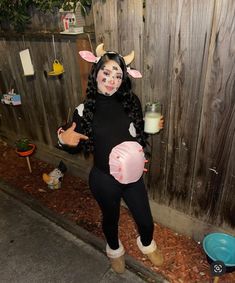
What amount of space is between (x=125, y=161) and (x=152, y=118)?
485mm

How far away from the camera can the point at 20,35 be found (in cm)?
362

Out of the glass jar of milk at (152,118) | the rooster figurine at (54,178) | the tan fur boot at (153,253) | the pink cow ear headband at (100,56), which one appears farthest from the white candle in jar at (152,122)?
the rooster figurine at (54,178)

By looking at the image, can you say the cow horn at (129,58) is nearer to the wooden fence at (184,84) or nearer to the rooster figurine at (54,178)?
the wooden fence at (184,84)

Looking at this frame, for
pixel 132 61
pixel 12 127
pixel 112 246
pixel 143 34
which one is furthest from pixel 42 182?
pixel 143 34

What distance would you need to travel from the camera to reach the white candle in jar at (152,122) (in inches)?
95.8

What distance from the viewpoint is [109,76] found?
7.33ft

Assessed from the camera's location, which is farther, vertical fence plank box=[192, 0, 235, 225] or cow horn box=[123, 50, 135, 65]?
cow horn box=[123, 50, 135, 65]

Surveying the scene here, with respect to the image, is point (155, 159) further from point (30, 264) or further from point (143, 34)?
point (30, 264)

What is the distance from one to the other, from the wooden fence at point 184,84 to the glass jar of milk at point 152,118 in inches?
4.4

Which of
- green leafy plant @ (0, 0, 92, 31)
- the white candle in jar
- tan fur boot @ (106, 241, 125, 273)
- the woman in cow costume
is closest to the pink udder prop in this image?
the woman in cow costume

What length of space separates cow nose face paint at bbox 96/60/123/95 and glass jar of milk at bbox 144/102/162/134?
1.36 feet

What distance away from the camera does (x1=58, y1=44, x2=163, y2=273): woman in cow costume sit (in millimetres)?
2278

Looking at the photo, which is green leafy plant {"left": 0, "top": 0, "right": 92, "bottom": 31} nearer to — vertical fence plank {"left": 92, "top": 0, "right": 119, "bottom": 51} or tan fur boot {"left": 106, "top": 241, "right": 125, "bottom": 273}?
vertical fence plank {"left": 92, "top": 0, "right": 119, "bottom": 51}

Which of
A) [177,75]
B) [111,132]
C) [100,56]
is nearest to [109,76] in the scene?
[100,56]
